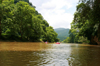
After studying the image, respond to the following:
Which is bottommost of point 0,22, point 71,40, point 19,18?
point 71,40

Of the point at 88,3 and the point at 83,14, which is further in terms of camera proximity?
the point at 83,14

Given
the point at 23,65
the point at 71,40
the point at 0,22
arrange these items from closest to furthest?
the point at 23,65 < the point at 0,22 < the point at 71,40

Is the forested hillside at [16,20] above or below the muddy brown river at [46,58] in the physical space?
above

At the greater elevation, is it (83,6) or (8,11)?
(8,11)

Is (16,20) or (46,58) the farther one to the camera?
(16,20)

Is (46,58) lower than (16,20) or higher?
lower

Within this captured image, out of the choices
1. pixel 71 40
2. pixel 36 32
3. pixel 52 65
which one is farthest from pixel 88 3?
pixel 71 40

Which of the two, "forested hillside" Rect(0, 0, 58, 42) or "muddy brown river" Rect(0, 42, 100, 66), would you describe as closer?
"muddy brown river" Rect(0, 42, 100, 66)

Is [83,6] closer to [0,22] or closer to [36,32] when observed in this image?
[0,22]

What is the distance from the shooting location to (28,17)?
128 ft

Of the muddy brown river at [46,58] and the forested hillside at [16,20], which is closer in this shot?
the muddy brown river at [46,58]

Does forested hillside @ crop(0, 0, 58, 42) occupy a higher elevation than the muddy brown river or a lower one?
higher

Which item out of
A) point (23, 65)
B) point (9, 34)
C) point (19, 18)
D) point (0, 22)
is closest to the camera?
point (23, 65)

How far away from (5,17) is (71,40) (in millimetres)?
86848
